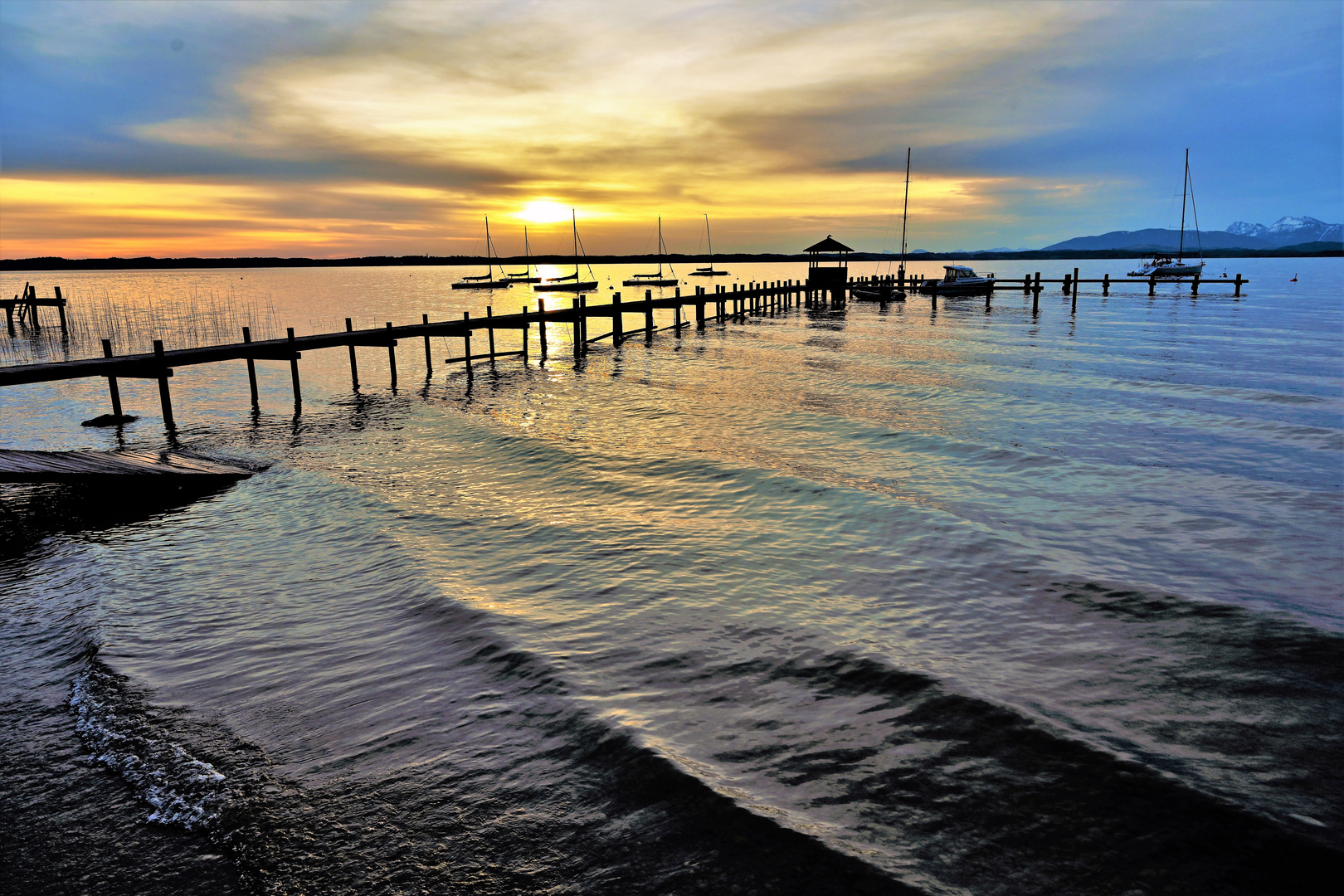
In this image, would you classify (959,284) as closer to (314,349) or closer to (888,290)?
(888,290)

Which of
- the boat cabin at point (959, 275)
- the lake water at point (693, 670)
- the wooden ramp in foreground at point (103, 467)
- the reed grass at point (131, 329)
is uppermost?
the boat cabin at point (959, 275)

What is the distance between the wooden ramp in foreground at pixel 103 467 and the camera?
1047cm

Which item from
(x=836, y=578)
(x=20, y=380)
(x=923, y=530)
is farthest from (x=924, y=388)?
(x=20, y=380)

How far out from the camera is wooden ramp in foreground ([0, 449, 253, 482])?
10.5 meters

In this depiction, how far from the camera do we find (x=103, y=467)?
11.3 m

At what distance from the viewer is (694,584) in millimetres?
7961

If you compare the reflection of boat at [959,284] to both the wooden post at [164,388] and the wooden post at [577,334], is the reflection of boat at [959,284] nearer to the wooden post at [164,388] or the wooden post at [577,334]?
the wooden post at [577,334]

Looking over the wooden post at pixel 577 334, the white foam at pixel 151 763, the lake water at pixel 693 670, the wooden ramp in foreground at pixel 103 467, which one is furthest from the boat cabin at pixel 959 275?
the white foam at pixel 151 763

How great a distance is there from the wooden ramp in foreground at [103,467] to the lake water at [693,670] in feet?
1.92

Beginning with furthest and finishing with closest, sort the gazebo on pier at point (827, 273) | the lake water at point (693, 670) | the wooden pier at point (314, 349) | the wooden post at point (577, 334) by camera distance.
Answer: the gazebo on pier at point (827, 273) → the wooden post at point (577, 334) → the wooden pier at point (314, 349) → the lake water at point (693, 670)

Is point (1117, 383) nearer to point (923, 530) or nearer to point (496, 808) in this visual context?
point (923, 530)

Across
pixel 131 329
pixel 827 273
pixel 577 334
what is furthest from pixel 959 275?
pixel 131 329

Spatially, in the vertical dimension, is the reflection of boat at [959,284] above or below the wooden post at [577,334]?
above

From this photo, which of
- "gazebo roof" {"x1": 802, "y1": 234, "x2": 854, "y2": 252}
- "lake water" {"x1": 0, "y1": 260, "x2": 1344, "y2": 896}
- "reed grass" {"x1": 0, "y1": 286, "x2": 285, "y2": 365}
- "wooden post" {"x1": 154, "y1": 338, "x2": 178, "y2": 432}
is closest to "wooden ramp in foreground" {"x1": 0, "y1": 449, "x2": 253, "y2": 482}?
"lake water" {"x1": 0, "y1": 260, "x2": 1344, "y2": 896}
